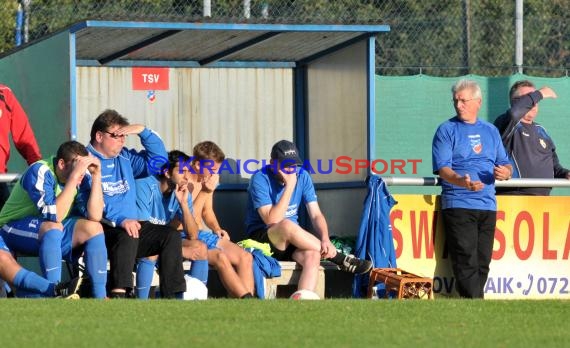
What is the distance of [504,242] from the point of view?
12.3 meters

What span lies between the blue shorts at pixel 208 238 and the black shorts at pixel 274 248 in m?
0.42

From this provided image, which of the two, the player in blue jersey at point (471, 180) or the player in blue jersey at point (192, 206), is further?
the player in blue jersey at point (471, 180)

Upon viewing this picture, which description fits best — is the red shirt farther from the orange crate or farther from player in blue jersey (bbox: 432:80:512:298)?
player in blue jersey (bbox: 432:80:512:298)

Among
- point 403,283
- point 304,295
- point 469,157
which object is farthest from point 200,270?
point 469,157

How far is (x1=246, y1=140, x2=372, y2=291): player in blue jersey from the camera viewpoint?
11141 millimetres

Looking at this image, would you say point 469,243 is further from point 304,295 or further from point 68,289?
point 68,289

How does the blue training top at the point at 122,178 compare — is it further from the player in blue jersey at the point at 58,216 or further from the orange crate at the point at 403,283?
the orange crate at the point at 403,283

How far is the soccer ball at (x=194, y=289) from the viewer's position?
10564 millimetres

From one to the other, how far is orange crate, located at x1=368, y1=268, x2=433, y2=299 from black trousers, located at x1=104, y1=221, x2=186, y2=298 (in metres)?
1.79

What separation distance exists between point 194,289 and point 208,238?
27.1 inches

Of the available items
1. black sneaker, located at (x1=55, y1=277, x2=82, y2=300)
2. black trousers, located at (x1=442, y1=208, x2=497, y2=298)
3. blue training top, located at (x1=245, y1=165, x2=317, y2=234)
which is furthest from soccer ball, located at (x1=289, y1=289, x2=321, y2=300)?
black sneaker, located at (x1=55, y1=277, x2=82, y2=300)

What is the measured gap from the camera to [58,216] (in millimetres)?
10016

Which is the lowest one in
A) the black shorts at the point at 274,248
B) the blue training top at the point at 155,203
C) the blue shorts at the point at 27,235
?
the black shorts at the point at 274,248

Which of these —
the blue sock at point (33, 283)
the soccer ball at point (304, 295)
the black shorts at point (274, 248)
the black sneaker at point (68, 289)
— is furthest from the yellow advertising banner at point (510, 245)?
the blue sock at point (33, 283)
